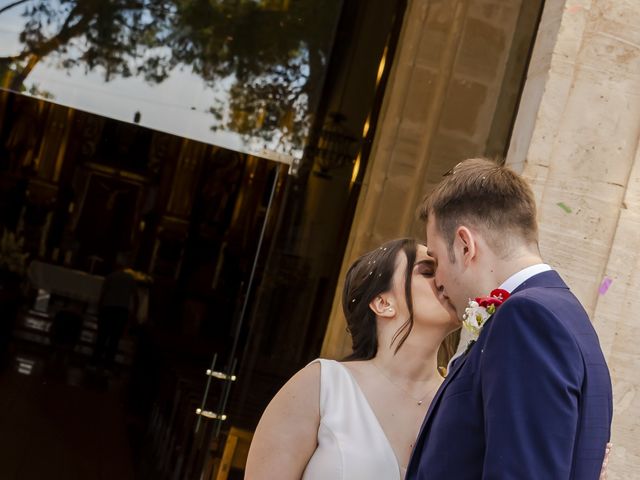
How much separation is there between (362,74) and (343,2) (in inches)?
19.5

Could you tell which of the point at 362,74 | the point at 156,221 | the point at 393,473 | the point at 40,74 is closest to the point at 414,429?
the point at 393,473

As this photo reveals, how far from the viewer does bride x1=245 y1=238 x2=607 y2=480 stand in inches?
112

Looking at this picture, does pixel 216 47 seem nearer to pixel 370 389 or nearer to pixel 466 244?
pixel 370 389

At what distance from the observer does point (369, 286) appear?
10.4 ft

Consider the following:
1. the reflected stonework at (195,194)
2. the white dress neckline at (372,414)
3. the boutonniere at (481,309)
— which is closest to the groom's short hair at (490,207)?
the boutonniere at (481,309)

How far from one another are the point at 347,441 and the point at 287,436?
0.62 ft

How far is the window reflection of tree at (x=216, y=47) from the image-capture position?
6.16 meters

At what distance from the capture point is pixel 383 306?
3.13 m

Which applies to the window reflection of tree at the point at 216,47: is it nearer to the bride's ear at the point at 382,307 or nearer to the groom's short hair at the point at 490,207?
the bride's ear at the point at 382,307

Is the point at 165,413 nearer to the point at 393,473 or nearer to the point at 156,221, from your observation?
the point at 156,221

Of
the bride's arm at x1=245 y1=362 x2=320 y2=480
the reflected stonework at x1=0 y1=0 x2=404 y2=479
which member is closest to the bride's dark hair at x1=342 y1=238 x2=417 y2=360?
the bride's arm at x1=245 y1=362 x2=320 y2=480

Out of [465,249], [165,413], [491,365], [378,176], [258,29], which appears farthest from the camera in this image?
[165,413]

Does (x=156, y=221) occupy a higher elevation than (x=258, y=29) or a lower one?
lower

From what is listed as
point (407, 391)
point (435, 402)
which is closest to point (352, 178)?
point (407, 391)
